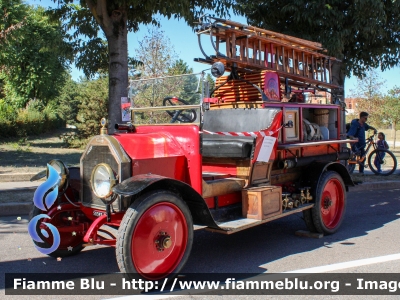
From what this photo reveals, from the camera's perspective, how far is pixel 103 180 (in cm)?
428

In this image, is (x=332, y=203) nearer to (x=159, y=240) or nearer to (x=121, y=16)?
(x=159, y=240)

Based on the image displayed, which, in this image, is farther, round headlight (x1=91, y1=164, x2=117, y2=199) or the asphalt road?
the asphalt road

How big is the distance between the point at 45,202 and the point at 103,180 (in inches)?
24.6

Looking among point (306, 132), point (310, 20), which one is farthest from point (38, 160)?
point (306, 132)

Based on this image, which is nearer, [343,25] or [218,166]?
[218,166]

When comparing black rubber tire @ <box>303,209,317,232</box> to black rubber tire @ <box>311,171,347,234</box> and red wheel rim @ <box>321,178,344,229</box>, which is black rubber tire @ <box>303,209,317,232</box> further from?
red wheel rim @ <box>321,178,344,229</box>

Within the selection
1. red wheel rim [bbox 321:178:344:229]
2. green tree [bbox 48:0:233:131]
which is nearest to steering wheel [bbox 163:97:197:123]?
red wheel rim [bbox 321:178:344:229]

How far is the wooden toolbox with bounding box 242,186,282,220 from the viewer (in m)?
5.00

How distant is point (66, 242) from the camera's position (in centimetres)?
499

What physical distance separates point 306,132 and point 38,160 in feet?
34.6

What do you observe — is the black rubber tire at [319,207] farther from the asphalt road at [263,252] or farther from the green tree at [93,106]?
the green tree at [93,106]

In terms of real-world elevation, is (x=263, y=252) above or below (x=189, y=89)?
below

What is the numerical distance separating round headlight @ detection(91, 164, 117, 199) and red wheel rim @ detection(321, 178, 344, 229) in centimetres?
334

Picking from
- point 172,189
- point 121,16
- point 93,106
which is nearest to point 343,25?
point 121,16
